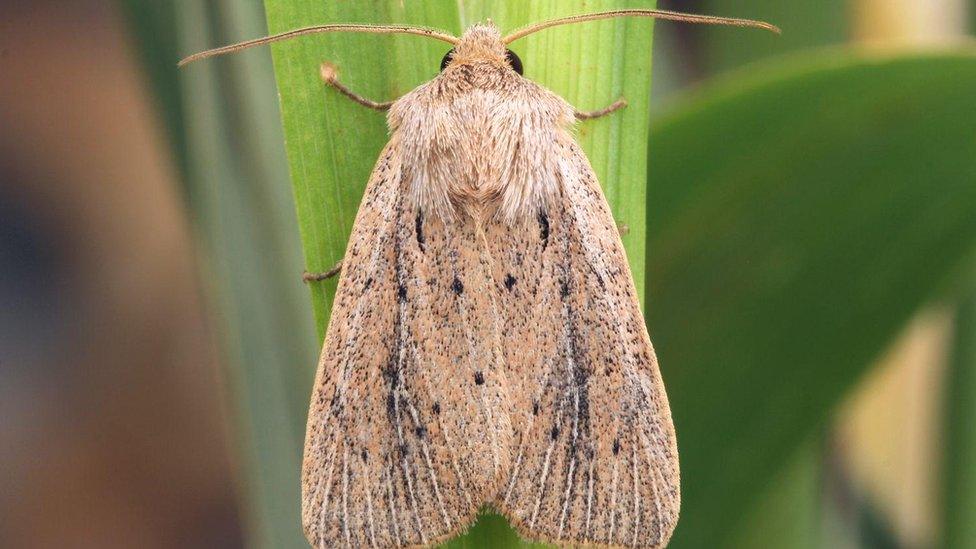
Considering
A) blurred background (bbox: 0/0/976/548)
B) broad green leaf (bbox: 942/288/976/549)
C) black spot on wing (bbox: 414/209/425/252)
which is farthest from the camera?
broad green leaf (bbox: 942/288/976/549)

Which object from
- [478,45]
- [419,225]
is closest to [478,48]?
[478,45]

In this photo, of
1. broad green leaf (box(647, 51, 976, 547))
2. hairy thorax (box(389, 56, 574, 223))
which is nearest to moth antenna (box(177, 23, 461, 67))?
hairy thorax (box(389, 56, 574, 223))

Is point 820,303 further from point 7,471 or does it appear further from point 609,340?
point 7,471

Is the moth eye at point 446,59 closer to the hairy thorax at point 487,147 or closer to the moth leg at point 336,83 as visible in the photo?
the hairy thorax at point 487,147

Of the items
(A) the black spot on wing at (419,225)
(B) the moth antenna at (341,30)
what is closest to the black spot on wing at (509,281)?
(A) the black spot on wing at (419,225)

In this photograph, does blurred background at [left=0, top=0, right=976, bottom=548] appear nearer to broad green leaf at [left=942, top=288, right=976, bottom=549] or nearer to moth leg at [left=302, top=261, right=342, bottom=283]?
broad green leaf at [left=942, top=288, right=976, bottom=549]

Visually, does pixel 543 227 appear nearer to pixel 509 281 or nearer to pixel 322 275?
pixel 509 281

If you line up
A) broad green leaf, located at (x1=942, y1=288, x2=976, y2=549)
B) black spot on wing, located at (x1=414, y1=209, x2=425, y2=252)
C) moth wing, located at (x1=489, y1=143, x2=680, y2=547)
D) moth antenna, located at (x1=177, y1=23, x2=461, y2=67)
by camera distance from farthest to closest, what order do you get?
broad green leaf, located at (x1=942, y1=288, x2=976, y2=549) < black spot on wing, located at (x1=414, y1=209, x2=425, y2=252) < moth wing, located at (x1=489, y1=143, x2=680, y2=547) < moth antenna, located at (x1=177, y1=23, x2=461, y2=67)
